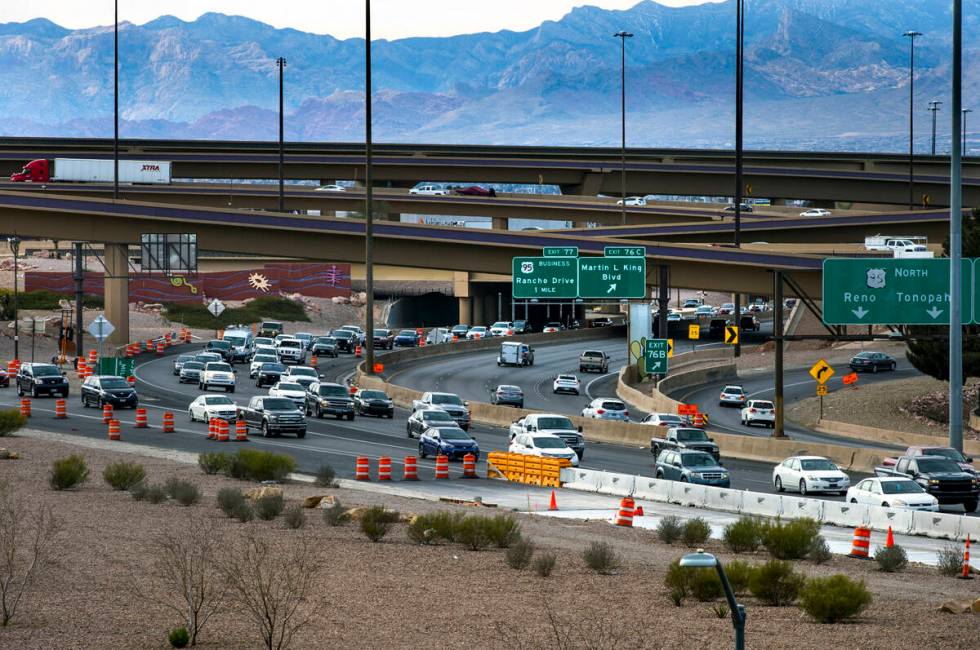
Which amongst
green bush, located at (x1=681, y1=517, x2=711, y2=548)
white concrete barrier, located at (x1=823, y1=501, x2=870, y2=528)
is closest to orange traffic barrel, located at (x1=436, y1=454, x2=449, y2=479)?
white concrete barrier, located at (x1=823, y1=501, x2=870, y2=528)

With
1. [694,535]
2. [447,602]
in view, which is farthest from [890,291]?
[447,602]

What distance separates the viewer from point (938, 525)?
1262 inches

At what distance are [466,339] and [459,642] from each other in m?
99.4

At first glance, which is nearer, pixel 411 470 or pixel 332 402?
pixel 411 470

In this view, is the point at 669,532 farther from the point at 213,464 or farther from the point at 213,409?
the point at 213,409

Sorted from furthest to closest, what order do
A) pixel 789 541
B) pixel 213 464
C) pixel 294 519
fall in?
1. pixel 213 464
2. pixel 294 519
3. pixel 789 541

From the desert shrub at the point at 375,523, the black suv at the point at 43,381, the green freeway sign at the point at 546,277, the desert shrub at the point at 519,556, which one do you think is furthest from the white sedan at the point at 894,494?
the black suv at the point at 43,381

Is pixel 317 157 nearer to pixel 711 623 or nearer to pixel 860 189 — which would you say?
pixel 860 189

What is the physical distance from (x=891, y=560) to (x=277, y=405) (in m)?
30.6

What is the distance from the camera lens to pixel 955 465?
38844 millimetres

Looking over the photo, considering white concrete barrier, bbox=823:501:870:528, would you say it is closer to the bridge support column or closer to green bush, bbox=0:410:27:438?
green bush, bbox=0:410:27:438

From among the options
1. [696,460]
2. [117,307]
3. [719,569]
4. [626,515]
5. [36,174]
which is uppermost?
[36,174]

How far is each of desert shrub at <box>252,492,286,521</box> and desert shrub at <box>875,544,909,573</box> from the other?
11.6 m

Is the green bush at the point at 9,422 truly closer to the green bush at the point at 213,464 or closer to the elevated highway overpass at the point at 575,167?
the green bush at the point at 213,464
